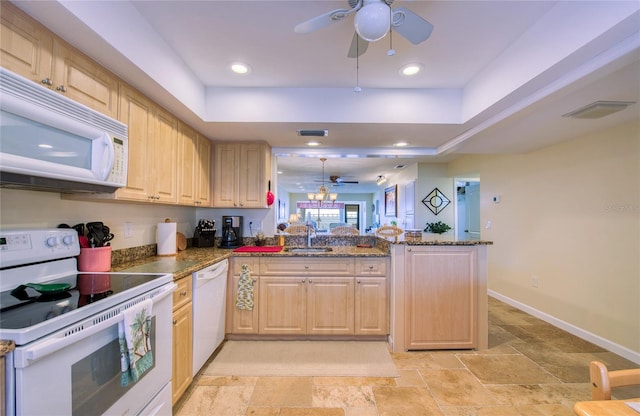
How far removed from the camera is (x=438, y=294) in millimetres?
2432

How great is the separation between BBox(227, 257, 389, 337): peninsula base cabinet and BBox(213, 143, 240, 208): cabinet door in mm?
900

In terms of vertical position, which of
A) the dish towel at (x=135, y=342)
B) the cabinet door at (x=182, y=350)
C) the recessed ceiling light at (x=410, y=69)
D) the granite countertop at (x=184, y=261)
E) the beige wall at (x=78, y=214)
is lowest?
the cabinet door at (x=182, y=350)

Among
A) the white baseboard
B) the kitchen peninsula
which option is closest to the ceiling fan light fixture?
the kitchen peninsula

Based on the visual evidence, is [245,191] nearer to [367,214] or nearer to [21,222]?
[21,222]

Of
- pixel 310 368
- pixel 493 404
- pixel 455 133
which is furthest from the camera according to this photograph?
pixel 455 133

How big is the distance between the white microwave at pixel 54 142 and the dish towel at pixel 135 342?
69 cm

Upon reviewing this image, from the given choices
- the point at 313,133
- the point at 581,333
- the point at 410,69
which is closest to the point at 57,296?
the point at 313,133

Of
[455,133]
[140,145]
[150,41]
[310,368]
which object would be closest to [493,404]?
[310,368]

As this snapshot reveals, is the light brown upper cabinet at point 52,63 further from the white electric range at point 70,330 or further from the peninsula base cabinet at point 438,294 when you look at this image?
the peninsula base cabinet at point 438,294

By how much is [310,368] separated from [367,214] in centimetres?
975

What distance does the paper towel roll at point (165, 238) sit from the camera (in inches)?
91.7

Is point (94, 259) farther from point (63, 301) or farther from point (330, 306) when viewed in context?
point (330, 306)

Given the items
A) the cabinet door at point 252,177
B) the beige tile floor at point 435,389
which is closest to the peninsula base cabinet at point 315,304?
the beige tile floor at point 435,389

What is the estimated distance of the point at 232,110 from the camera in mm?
2383
